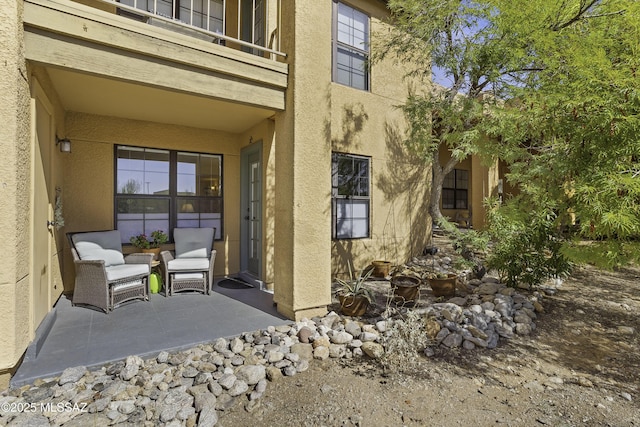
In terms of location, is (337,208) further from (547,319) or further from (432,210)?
(547,319)

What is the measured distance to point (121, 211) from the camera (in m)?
5.61

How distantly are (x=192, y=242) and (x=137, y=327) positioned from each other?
2040 millimetres

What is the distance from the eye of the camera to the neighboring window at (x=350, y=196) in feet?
21.4

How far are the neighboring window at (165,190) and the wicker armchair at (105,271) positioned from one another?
2.44 ft

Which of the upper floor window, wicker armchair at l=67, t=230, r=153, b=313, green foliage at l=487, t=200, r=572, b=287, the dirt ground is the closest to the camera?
the dirt ground

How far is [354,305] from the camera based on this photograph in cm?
438

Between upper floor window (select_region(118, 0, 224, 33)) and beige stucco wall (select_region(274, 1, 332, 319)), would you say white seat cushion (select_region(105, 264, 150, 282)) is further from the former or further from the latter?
upper floor window (select_region(118, 0, 224, 33))

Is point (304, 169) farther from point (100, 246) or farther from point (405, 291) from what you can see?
point (100, 246)

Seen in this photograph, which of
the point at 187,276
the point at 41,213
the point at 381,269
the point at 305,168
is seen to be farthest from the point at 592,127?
the point at 41,213

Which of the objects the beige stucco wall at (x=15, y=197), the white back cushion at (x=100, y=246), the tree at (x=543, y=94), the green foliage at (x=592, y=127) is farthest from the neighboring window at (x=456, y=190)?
the beige stucco wall at (x=15, y=197)

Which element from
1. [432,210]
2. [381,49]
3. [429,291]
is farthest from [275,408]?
[381,49]

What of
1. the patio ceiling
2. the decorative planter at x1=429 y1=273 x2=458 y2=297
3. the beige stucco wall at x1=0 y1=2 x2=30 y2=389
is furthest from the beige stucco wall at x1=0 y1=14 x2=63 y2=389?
the decorative planter at x1=429 y1=273 x2=458 y2=297

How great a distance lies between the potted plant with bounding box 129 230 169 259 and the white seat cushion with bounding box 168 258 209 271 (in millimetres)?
596

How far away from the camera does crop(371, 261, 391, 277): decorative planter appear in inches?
260
